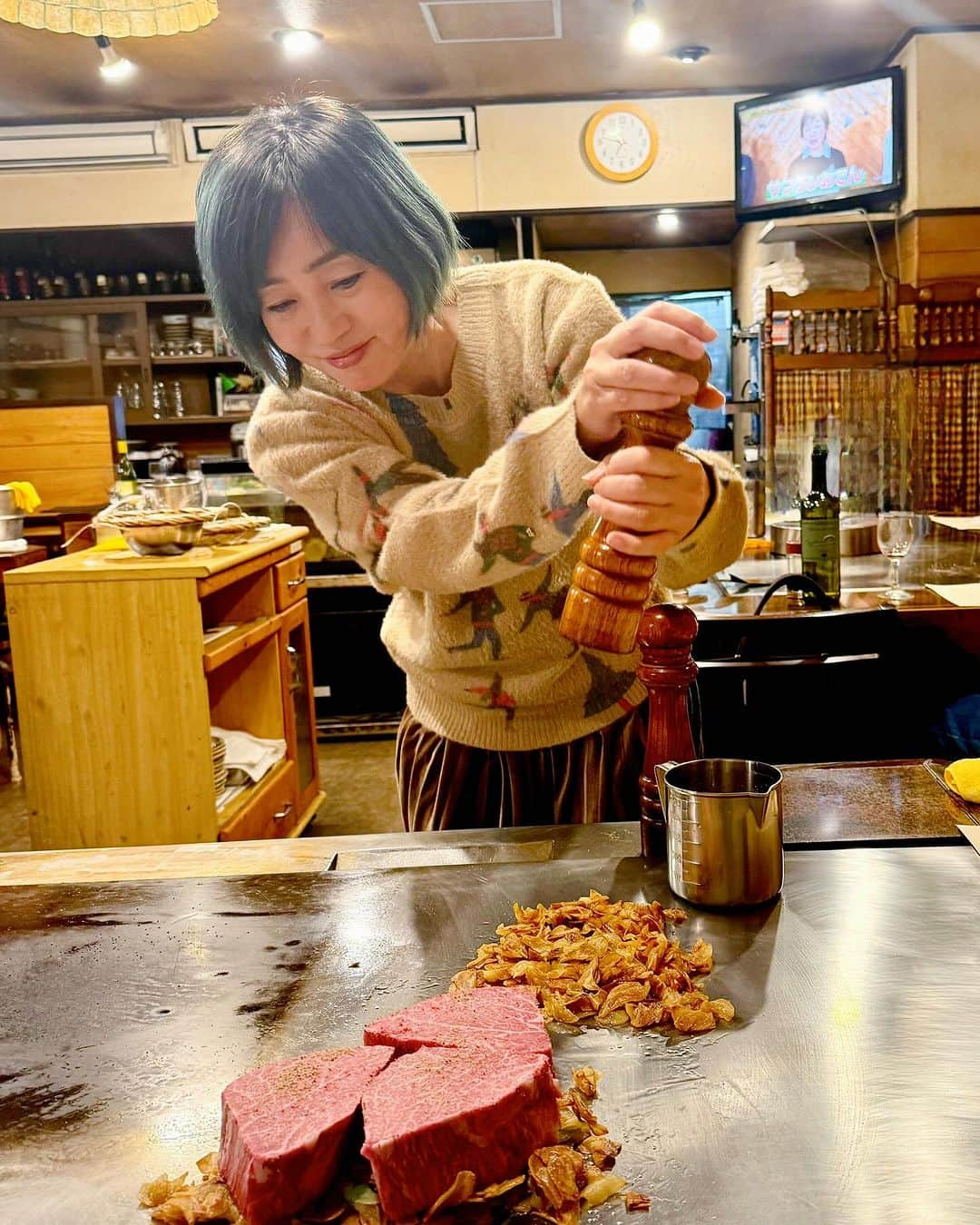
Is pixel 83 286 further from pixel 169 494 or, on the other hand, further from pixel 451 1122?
pixel 451 1122

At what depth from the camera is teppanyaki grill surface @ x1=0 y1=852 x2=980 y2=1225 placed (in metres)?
0.70

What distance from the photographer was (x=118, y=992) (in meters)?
0.97

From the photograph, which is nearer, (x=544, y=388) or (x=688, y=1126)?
(x=688, y=1126)

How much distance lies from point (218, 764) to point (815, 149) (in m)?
4.53

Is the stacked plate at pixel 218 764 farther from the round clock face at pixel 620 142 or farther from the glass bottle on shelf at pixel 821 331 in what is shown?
the round clock face at pixel 620 142

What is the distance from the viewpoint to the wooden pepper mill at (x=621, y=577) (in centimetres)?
96

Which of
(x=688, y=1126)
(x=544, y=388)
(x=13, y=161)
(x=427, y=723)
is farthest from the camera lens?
(x=13, y=161)

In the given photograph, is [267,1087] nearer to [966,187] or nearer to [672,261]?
[966,187]

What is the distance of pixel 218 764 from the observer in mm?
2998

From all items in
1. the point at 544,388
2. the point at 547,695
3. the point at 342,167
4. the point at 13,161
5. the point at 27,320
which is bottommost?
the point at 547,695

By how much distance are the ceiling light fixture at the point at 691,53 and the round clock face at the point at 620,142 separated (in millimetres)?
562

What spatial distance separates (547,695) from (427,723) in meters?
0.22

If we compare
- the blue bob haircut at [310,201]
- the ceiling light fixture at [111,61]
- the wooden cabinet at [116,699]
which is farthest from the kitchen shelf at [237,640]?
the ceiling light fixture at [111,61]

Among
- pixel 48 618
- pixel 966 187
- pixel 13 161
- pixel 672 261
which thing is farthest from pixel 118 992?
pixel 672 261
